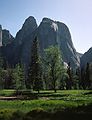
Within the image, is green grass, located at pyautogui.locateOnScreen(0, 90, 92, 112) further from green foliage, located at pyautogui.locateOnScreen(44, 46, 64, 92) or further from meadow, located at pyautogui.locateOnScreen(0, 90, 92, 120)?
green foliage, located at pyautogui.locateOnScreen(44, 46, 64, 92)

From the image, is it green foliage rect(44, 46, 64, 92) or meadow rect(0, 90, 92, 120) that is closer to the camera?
meadow rect(0, 90, 92, 120)

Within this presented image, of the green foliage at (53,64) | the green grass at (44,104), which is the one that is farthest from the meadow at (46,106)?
the green foliage at (53,64)

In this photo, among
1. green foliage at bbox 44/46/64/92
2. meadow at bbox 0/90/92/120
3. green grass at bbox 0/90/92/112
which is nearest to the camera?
meadow at bbox 0/90/92/120

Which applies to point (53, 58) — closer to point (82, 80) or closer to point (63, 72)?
point (63, 72)

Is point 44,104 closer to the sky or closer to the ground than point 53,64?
closer to the ground

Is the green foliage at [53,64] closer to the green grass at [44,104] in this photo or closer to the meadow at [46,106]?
the green grass at [44,104]

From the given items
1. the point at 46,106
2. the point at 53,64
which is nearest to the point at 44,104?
the point at 46,106

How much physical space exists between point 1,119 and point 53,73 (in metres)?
68.2

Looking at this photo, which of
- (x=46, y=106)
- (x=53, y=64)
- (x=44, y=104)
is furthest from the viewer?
(x=53, y=64)

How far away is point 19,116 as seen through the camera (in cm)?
2267

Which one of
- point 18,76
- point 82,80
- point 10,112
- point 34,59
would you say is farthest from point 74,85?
point 10,112

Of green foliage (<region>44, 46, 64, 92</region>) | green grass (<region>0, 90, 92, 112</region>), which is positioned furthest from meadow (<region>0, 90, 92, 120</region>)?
green foliage (<region>44, 46, 64, 92</region>)

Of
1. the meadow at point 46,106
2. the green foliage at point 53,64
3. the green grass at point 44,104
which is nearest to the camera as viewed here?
the meadow at point 46,106

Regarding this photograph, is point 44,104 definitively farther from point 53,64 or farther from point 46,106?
point 53,64
